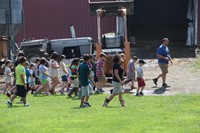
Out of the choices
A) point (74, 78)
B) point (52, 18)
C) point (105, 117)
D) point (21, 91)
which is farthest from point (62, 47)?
point (105, 117)

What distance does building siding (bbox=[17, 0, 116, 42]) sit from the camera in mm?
38469

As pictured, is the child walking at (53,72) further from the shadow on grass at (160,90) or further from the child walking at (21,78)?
the child walking at (21,78)

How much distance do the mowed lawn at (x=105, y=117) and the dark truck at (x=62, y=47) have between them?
12.8m

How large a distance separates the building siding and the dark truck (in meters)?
7.17

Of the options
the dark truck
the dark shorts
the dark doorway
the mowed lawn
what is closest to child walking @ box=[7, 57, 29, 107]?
the dark shorts

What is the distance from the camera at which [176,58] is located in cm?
3266

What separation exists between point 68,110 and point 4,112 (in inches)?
63.0

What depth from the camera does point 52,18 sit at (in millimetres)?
38656

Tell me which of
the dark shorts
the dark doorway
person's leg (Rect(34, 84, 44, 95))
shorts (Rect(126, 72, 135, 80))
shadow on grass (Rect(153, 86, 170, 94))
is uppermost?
the dark doorway

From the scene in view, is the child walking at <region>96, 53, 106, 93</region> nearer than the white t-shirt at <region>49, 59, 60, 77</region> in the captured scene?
No

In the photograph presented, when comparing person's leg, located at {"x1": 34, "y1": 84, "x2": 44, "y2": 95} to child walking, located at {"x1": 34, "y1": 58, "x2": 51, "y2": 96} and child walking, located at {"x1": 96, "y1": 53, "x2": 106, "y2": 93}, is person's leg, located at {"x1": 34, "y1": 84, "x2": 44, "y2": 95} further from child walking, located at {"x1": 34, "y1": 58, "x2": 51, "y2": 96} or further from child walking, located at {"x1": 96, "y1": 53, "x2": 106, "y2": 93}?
child walking, located at {"x1": 96, "y1": 53, "x2": 106, "y2": 93}

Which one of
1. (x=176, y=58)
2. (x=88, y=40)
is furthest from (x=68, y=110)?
(x=176, y=58)

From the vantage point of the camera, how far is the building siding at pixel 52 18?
3847 cm

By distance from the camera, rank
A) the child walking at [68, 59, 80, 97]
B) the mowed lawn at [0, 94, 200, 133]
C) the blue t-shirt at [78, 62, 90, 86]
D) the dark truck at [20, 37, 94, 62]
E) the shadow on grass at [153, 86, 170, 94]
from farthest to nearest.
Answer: the dark truck at [20, 37, 94, 62] → the shadow on grass at [153, 86, 170, 94] → the child walking at [68, 59, 80, 97] → the blue t-shirt at [78, 62, 90, 86] → the mowed lawn at [0, 94, 200, 133]
